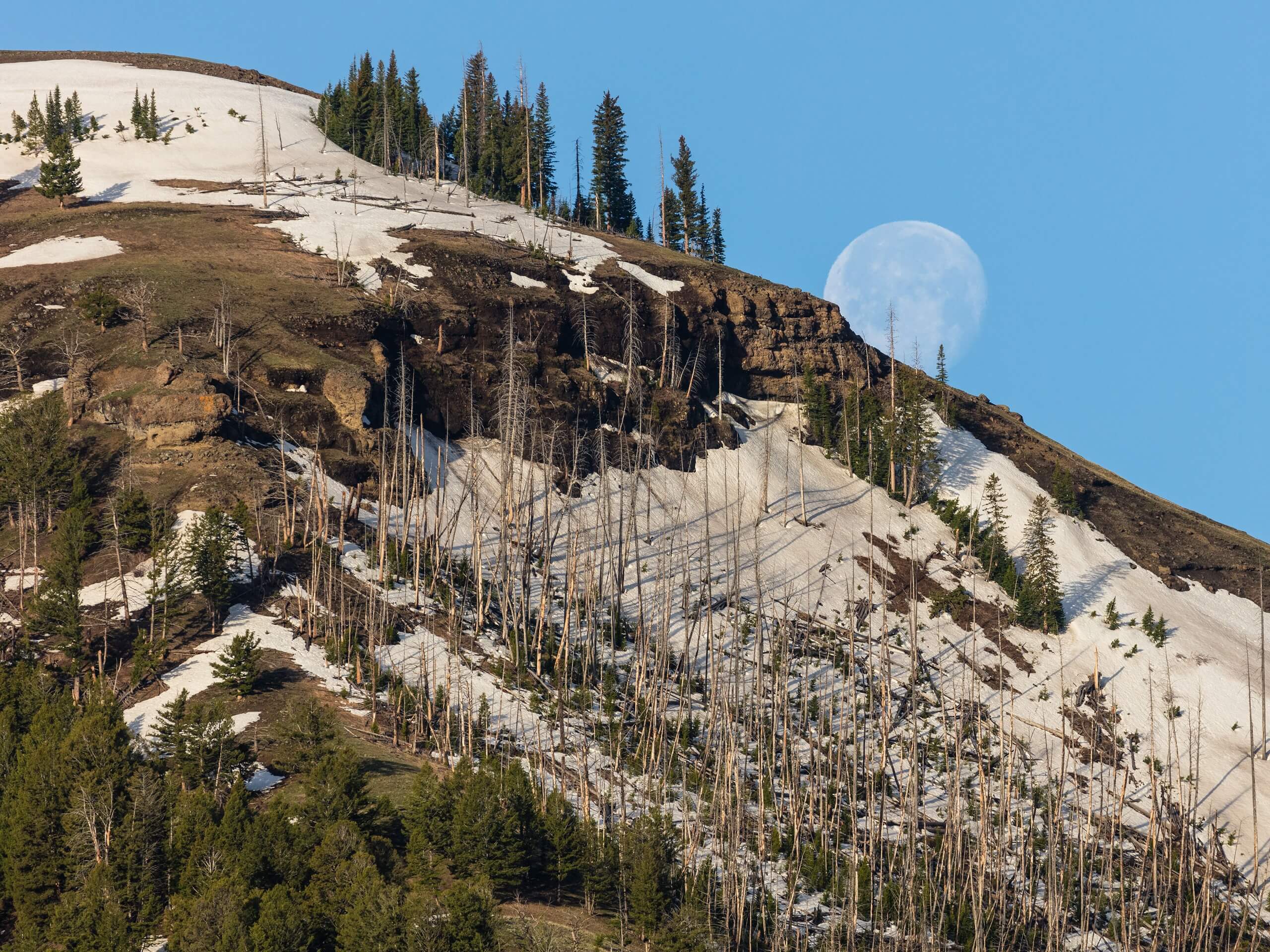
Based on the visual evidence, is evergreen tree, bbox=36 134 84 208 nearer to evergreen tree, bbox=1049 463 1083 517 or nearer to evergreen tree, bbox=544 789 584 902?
evergreen tree, bbox=544 789 584 902

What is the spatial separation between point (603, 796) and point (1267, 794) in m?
42.6

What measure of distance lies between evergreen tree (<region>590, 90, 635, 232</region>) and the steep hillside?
74.6ft

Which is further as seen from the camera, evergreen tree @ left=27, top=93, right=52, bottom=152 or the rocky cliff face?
evergreen tree @ left=27, top=93, right=52, bottom=152

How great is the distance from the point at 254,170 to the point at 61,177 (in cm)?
2211

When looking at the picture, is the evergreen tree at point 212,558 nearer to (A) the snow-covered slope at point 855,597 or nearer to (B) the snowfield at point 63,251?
(A) the snow-covered slope at point 855,597

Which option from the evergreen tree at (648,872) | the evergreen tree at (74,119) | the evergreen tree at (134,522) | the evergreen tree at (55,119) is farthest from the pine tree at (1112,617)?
the evergreen tree at (74,119)

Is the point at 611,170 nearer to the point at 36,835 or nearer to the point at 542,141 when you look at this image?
the point at 542,141

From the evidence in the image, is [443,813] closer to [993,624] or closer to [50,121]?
[993,624]

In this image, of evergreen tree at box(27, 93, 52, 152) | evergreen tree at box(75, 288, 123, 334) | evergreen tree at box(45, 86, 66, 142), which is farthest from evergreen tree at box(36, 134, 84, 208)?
evergreen tree at box(75, 288, 123, 334)

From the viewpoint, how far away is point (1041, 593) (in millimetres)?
85312

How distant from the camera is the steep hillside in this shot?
1841 inches

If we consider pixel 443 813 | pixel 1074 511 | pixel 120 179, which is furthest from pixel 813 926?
pixel 120 179

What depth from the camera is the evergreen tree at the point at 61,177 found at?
11350 cm

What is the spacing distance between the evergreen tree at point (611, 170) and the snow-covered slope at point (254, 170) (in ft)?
39.9
